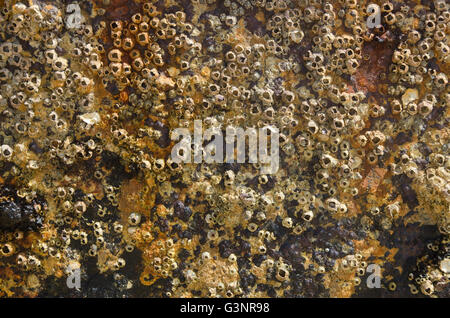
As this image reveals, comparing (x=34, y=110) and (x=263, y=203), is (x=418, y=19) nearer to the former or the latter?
(x=263, y=203)

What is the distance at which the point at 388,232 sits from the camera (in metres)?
2.50

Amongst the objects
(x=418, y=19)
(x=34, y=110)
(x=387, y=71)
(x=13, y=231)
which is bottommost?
(x=13, y=231)

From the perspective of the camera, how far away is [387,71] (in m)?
2.46

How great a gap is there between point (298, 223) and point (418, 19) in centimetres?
112

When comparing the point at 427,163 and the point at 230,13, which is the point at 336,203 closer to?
the point at 427,163

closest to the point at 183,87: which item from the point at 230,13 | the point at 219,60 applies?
the point at 219,60

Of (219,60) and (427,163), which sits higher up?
(219,60)

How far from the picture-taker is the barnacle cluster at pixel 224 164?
237cm

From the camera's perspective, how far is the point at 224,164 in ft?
7.95

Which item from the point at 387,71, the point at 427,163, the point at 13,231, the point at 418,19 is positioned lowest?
the point at 13,231

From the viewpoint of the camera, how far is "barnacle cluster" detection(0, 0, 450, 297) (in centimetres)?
237

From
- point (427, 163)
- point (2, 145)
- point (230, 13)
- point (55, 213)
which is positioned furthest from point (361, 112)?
point (2, 145)

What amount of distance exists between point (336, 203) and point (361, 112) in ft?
1.48

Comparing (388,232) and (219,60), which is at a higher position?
(219,60)
